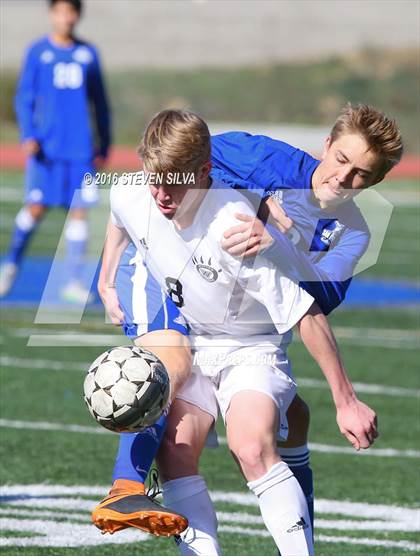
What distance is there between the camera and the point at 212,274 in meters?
4.39

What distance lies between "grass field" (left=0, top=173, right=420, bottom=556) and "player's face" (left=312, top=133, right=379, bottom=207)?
1526mm

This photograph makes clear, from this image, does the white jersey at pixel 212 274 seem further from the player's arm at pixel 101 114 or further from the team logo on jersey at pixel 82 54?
the player's arm at pixel 101 114

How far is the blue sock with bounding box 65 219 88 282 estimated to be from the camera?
37.7 feet

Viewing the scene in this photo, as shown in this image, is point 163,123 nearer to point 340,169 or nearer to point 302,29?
point 340,169

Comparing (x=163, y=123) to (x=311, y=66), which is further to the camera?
(x=311, y=66)

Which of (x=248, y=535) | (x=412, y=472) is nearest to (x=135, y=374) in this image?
(x=248, y=535)

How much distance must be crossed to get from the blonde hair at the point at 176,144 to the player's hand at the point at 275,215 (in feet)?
1.13

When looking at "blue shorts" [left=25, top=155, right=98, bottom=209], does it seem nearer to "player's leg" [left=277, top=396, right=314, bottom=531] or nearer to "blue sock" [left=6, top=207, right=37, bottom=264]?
"blue sock" [left=6, top=207, right=37, bottom=264]

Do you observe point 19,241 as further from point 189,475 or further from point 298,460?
point 189,475

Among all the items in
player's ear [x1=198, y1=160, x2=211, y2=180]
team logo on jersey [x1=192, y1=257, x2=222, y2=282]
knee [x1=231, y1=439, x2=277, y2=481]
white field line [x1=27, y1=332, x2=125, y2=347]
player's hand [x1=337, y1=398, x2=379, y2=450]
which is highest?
player's ear [x1=198, y1=160, x2=211, y2=180]

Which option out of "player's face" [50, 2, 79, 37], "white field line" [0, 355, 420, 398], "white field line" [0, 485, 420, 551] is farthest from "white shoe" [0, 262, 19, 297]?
"white field line" [0, 485, 420, 551]

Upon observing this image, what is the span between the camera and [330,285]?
14.5ft

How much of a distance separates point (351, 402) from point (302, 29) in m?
37.4

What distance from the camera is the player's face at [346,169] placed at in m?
4.37
